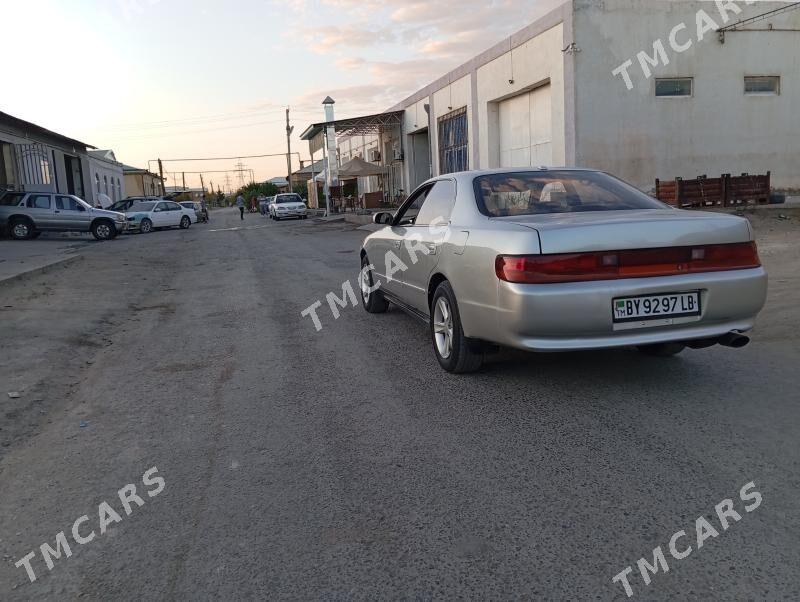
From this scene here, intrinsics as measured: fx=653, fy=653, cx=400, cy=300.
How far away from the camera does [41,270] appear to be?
12.2m

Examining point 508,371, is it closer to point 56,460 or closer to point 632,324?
point 632,324

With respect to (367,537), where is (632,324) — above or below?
above

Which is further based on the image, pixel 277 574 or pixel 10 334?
pixel 10 334

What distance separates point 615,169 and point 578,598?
733 inches

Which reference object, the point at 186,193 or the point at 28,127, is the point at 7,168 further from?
the point at 186,193

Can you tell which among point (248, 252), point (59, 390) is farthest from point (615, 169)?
point (59, 390)

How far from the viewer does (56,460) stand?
3.86 metres

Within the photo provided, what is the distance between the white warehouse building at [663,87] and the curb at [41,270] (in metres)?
13.4

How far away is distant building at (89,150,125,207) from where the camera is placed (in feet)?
135

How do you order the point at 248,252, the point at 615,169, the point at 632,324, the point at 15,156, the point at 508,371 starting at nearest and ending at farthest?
the point at 632,324 < the point at 508,371 < the point at 248,252 < the point at 615,169 < the point at 15,156

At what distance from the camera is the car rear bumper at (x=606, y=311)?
4012mm
